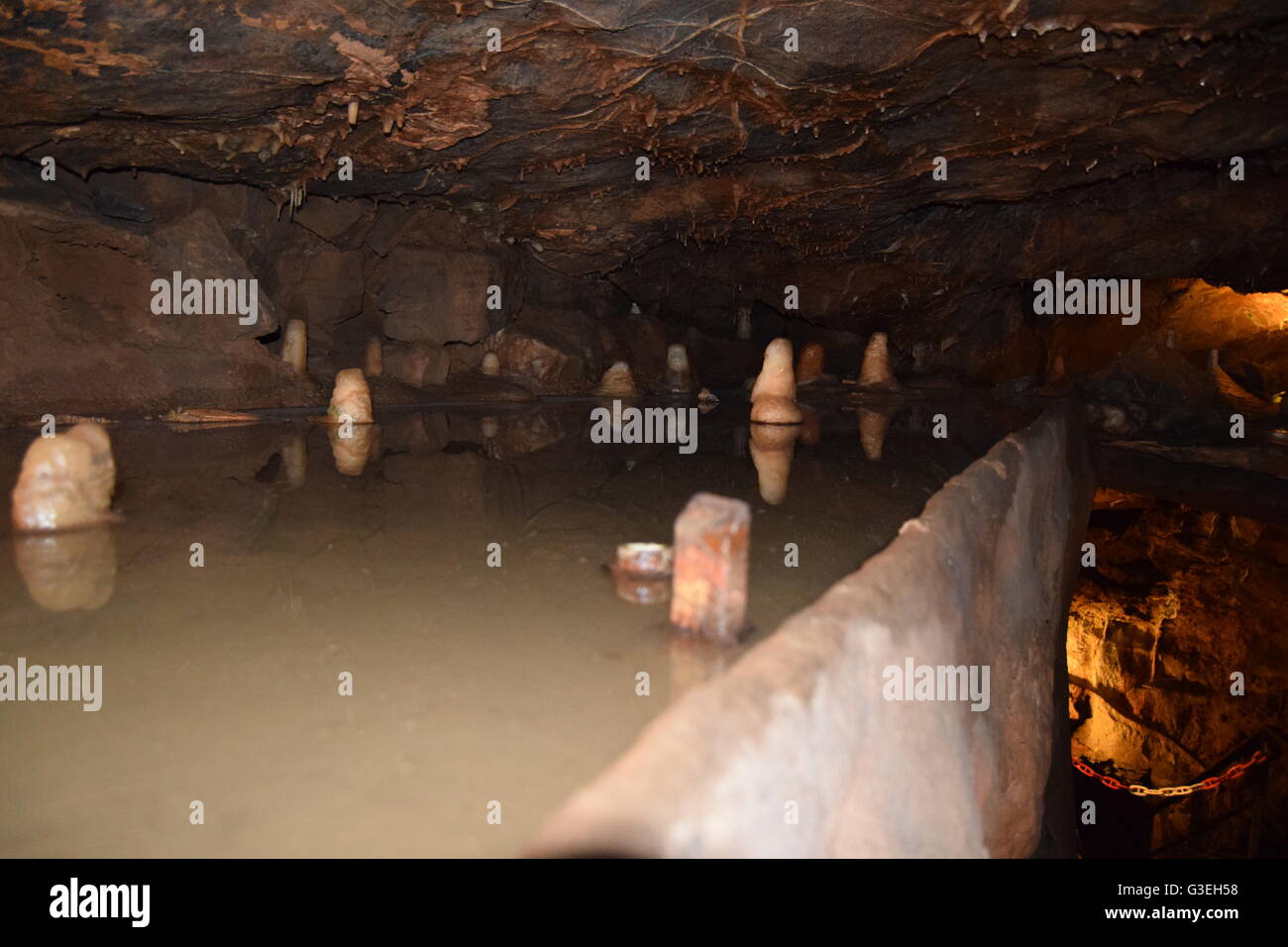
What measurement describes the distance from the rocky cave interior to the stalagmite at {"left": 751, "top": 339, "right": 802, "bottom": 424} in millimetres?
864

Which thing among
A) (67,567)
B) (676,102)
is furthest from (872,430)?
(67,567)

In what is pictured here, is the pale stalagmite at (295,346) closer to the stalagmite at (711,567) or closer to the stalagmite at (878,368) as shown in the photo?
the stalagmite at (711,567)

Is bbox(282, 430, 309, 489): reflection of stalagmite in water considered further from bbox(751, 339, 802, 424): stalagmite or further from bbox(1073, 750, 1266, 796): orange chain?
bbox(1073, 750, 1266, 796): orange chain

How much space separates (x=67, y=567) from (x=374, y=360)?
407 inches

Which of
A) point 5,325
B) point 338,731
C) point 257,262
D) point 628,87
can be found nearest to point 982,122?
point 628,87

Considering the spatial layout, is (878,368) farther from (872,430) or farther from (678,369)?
(872,430)

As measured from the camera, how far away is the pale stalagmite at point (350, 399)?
10648 mm

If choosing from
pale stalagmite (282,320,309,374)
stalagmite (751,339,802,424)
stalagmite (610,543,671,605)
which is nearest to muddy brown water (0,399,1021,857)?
stalagmite (610,543,671,605)

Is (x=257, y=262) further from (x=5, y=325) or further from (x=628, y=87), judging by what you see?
(x=628, y=87)

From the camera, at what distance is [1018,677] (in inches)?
197

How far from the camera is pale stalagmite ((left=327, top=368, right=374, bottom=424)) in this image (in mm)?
10648

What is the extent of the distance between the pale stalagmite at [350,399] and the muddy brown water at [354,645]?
11.4 feet

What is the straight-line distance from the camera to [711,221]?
13.6 meters
